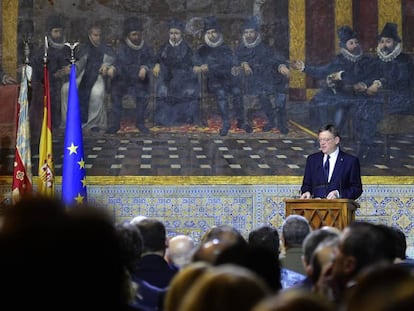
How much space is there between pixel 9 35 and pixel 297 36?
16.0ft

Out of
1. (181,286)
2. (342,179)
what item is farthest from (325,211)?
(181,286)

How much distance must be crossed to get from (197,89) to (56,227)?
452 inches

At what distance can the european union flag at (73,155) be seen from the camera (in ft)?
38.8

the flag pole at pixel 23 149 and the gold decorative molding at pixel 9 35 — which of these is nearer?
the flag pole at pixel 23 149

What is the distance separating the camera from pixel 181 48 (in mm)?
13422

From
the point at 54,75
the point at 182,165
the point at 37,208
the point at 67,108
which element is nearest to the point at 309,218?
the point at 182,165

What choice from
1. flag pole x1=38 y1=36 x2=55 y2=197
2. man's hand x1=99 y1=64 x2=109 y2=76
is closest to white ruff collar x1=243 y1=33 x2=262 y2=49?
man's hand x1=99 y1=64 x2=109 y2=76

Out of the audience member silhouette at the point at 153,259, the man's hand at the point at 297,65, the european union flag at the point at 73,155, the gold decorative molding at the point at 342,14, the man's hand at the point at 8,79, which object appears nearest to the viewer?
the audience member silhouette at the point at 153,259

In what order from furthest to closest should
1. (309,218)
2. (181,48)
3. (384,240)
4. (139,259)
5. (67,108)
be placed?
(181,48) < (67,108) < (309,218) < (139,259) < (384,240)

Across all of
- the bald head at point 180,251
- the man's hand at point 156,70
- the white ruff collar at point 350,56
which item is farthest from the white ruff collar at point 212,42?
the bald head at point 180,251

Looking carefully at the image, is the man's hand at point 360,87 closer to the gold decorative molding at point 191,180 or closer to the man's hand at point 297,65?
the man's hand at point 297,65

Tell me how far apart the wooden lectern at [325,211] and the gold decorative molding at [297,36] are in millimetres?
4591

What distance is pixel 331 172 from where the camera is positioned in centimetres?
1010

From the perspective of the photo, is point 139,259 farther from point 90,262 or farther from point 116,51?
point 116,51
